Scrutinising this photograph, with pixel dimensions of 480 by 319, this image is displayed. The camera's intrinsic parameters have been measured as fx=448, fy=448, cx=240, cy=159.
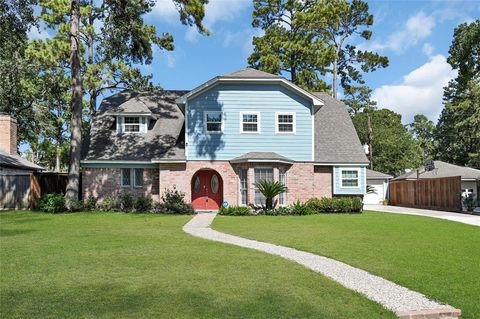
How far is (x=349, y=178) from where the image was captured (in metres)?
25.7

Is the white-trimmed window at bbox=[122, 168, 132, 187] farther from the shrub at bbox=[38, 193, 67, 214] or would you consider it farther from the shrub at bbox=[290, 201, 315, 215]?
the shrub at bbox=[290, 201, 315, 215]

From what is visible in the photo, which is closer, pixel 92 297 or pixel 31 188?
pixel 92 297

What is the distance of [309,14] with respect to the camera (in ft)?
118

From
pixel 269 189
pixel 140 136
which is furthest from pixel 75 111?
pixel 269 189

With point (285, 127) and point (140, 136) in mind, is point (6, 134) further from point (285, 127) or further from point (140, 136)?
point (285, 127)

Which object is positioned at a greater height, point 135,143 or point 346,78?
point 346,78

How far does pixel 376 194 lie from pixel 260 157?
19.5 meters

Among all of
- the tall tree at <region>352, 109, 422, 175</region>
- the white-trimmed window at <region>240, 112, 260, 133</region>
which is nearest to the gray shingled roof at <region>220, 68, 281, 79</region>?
the white-trimmed window at <region>240, 112, 260, 133</region>

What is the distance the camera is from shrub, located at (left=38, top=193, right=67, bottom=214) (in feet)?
74.6

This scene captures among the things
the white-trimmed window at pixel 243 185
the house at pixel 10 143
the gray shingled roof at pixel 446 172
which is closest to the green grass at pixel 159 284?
the white-trimmed window at pixel 243 185

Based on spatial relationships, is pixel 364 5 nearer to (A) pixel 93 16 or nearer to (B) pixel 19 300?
(A) pixel 93 16

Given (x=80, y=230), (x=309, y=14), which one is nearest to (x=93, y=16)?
(x=309, y=14)

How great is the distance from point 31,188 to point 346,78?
30.3m

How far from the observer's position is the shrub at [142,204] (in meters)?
23.8
